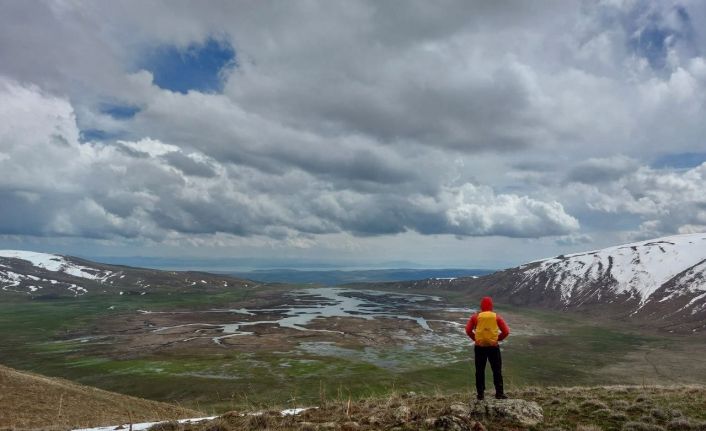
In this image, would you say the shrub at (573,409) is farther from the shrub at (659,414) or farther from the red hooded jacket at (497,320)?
the red hooded jacket at (497,320)

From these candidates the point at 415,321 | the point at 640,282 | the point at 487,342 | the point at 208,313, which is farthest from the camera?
the point at 640,282

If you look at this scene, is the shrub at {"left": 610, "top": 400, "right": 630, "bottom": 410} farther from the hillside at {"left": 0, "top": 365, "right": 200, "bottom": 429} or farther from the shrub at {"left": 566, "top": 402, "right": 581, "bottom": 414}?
the hillside at {"left": 0, "top": 365, "right": 200, "bottom": 429}

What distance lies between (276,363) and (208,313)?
106m

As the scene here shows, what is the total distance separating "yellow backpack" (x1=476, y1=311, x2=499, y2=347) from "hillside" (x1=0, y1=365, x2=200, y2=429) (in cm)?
1982

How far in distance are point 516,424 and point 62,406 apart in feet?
101

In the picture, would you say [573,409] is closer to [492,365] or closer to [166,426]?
[492,365]

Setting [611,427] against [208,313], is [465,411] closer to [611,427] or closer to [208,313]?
[611,427]

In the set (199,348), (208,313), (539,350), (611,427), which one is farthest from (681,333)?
(208,313)

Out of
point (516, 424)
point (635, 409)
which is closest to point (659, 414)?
point (635, 409)

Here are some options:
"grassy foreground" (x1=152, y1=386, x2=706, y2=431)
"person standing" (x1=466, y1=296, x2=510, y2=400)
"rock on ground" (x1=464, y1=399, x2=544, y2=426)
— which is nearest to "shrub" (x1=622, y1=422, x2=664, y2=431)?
"grassy foreground" (x1=152, y1=386, x2=706, y2=431)

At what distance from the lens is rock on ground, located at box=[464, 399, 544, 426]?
40.9 feet

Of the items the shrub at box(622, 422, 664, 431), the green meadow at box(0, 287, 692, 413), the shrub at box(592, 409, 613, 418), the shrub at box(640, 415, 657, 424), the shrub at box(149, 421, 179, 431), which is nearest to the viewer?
the shrub at box(622, 422, 664, 431)

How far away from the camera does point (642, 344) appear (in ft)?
376

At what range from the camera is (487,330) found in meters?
14.2
